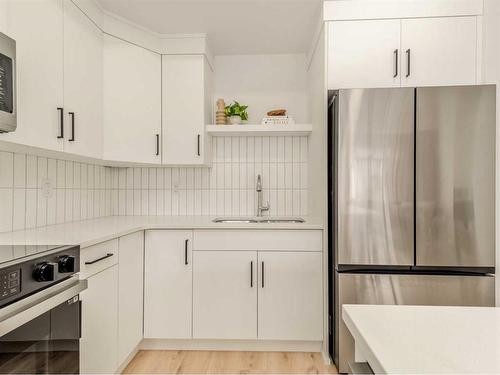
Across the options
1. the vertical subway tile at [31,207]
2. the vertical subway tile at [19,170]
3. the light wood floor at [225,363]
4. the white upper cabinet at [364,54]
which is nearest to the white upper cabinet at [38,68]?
the vertical subway tile at [19,170]

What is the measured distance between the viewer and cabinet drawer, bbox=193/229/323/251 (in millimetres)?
2172

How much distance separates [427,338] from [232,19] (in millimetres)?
2267

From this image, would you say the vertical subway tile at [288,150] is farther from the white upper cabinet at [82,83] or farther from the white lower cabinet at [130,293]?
the white upper cabinet at [82,83]

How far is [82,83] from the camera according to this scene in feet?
6.50

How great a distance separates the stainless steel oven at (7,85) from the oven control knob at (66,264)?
1.69 feet

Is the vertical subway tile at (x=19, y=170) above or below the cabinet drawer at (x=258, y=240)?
above

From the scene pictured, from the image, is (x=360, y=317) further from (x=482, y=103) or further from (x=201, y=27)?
(x=201, y=27)

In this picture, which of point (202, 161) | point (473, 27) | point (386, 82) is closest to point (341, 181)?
point (386, 82)

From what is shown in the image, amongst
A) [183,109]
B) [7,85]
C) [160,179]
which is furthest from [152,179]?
[7,85]

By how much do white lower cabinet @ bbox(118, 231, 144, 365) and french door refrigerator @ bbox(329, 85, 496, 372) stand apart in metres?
1.22

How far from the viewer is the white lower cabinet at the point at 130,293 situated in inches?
74.9

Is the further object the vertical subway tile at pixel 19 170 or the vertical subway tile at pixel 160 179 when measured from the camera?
the vertical subway tile at pixel 160 179

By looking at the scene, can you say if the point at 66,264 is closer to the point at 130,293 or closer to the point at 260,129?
the point at 130,293

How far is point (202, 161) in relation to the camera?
2.53 meters
